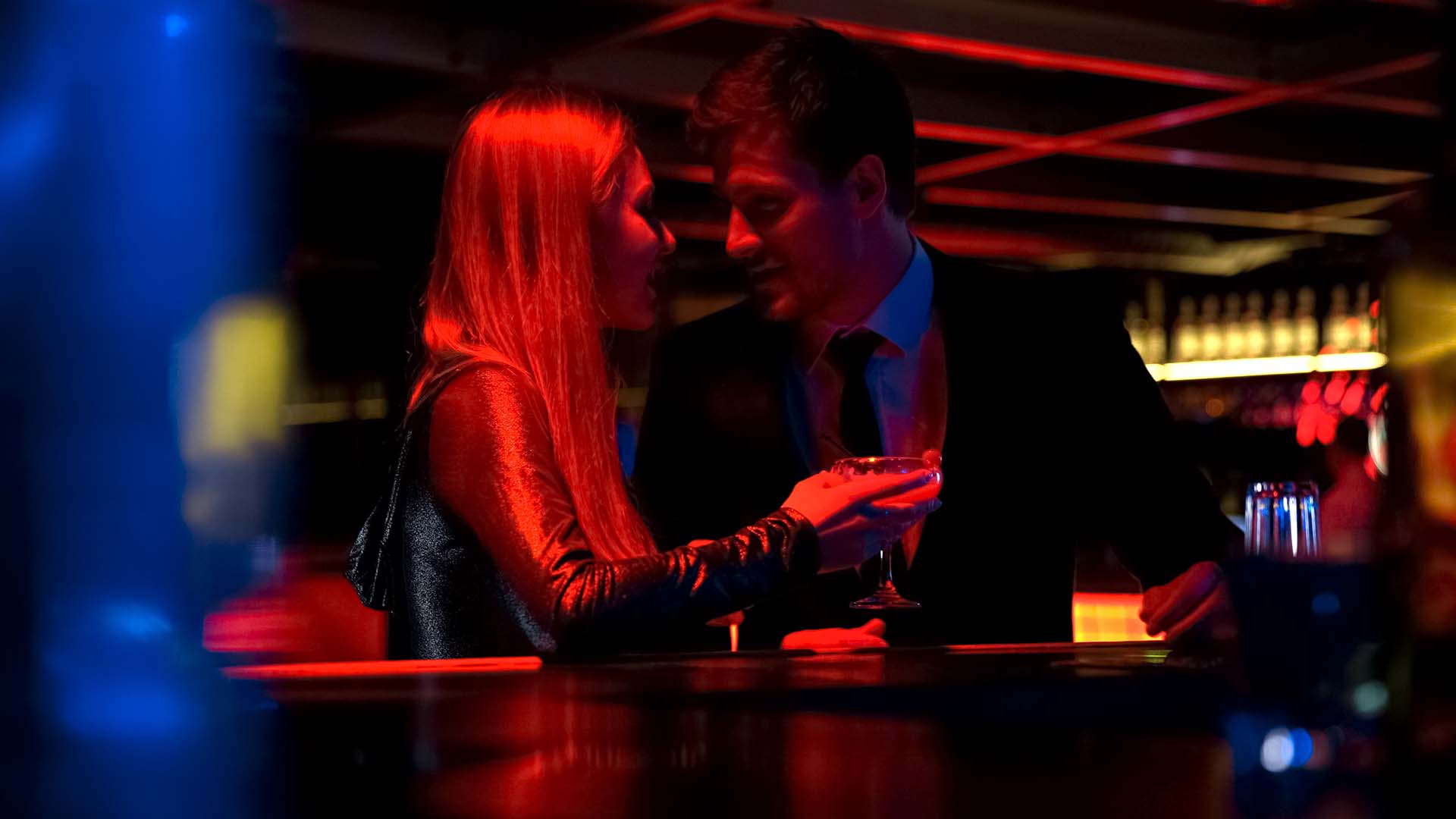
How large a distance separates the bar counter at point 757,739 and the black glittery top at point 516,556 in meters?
0.10

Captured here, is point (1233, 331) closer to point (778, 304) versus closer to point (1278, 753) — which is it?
point (778, 304)

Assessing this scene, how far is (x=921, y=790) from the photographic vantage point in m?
0.71

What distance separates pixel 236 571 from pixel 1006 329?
4.99 feet

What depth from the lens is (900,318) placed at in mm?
2336

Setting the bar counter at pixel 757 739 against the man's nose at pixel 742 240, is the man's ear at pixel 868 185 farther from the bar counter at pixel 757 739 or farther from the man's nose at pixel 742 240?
the bar counter at pixel 757 739

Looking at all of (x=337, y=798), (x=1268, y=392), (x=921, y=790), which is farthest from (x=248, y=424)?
(x=1268, y=392)

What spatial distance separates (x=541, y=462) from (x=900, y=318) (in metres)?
0.85

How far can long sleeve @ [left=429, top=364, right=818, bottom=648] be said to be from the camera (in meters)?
1.57

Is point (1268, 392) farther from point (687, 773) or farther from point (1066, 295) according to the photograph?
point (687, 773)

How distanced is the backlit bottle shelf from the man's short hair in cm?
580

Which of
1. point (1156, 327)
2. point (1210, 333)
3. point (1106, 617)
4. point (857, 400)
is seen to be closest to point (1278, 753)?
point (857, 400)

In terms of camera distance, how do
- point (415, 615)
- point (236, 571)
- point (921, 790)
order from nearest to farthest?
point (921, 790), point (236, 571), point (415, 615)

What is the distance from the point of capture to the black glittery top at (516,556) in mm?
1574

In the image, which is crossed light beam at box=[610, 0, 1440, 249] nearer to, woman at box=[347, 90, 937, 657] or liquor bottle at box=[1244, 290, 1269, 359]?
liquor bottle at box=[1244, 290, 1269, 359]
